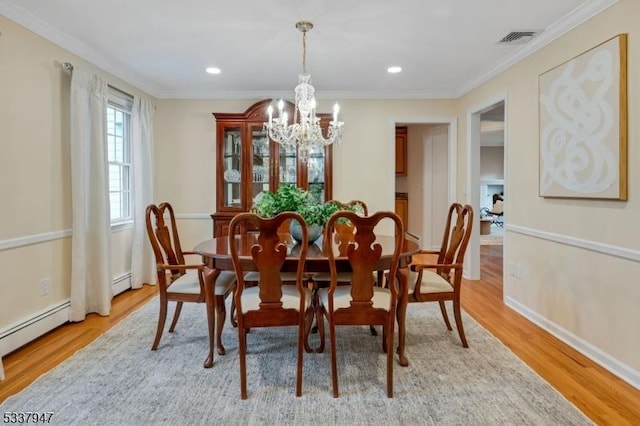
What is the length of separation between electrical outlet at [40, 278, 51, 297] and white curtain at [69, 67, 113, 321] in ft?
0.70

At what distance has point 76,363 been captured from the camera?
2406 millimetres

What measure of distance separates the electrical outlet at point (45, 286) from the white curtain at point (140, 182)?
127 centimetres

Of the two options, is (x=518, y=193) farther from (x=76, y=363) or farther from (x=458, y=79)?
(x=76, y=363)

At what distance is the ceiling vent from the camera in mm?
2955

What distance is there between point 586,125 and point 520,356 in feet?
5.23

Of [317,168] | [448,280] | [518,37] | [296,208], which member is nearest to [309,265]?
[296,208]

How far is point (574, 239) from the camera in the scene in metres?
2.68

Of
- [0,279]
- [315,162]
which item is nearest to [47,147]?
[0,279]

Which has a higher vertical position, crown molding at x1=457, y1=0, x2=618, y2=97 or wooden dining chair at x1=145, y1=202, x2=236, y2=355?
crown molding at x1=457, y1=0, x2=618, y2=97

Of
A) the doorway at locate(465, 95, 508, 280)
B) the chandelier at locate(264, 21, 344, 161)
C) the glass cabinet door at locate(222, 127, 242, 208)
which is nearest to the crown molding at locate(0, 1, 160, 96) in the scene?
the glass cabinet door at locate(222, 127, 242, 208)

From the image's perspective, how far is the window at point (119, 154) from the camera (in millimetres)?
3975

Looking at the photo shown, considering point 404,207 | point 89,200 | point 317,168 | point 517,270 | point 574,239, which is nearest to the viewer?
point 574,239

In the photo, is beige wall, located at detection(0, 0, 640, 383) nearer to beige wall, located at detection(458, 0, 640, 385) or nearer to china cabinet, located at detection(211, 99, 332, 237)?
beige wall, located at detection(458, 0, 640, 385)

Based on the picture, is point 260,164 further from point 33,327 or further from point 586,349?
point 586,349
